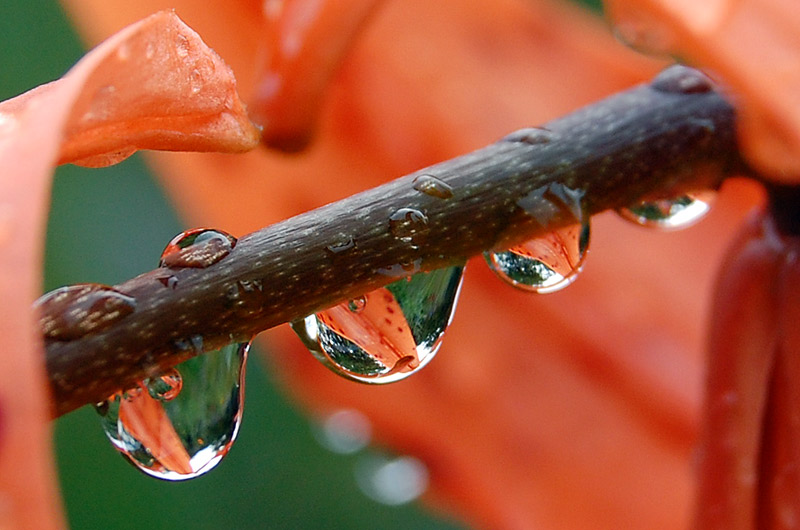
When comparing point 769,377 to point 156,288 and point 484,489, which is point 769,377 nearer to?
point 156,288

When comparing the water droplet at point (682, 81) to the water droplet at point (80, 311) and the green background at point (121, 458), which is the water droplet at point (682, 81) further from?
the green background at point (121, 458)

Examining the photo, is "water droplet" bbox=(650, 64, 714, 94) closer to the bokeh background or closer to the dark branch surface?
the dark branch surface

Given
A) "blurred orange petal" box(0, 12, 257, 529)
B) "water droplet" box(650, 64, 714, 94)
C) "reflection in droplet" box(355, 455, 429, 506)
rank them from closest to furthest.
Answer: "blurred orange petal" box(0, 12, 257, 529), "water droplet" box(650, 64, 714, 94), "reflection in droplet" box(355, 455, 429, 506)

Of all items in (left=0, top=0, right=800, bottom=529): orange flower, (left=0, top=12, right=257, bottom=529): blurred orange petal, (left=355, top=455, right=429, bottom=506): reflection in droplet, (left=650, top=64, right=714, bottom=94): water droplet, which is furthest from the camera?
(left=355, top=455, right=429, bottom=506): reflection in droplet

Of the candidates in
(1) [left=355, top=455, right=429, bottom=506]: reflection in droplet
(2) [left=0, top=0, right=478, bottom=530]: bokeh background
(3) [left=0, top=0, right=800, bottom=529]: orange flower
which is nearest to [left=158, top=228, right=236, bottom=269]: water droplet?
(3) [left=0, top=0, right=800, bottom=529]: orange flower

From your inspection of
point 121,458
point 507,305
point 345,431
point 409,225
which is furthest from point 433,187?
point 121,458

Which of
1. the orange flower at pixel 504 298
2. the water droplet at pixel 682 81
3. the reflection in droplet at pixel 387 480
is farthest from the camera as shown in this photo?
the reflection in droplet at pixel 387 480

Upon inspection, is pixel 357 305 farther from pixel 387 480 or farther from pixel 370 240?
pixel 387 480

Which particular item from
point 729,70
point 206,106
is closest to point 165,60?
point 206,106

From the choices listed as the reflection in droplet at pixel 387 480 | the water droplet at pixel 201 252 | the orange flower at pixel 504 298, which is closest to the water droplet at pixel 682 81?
the water droplet at pixel 201 252
